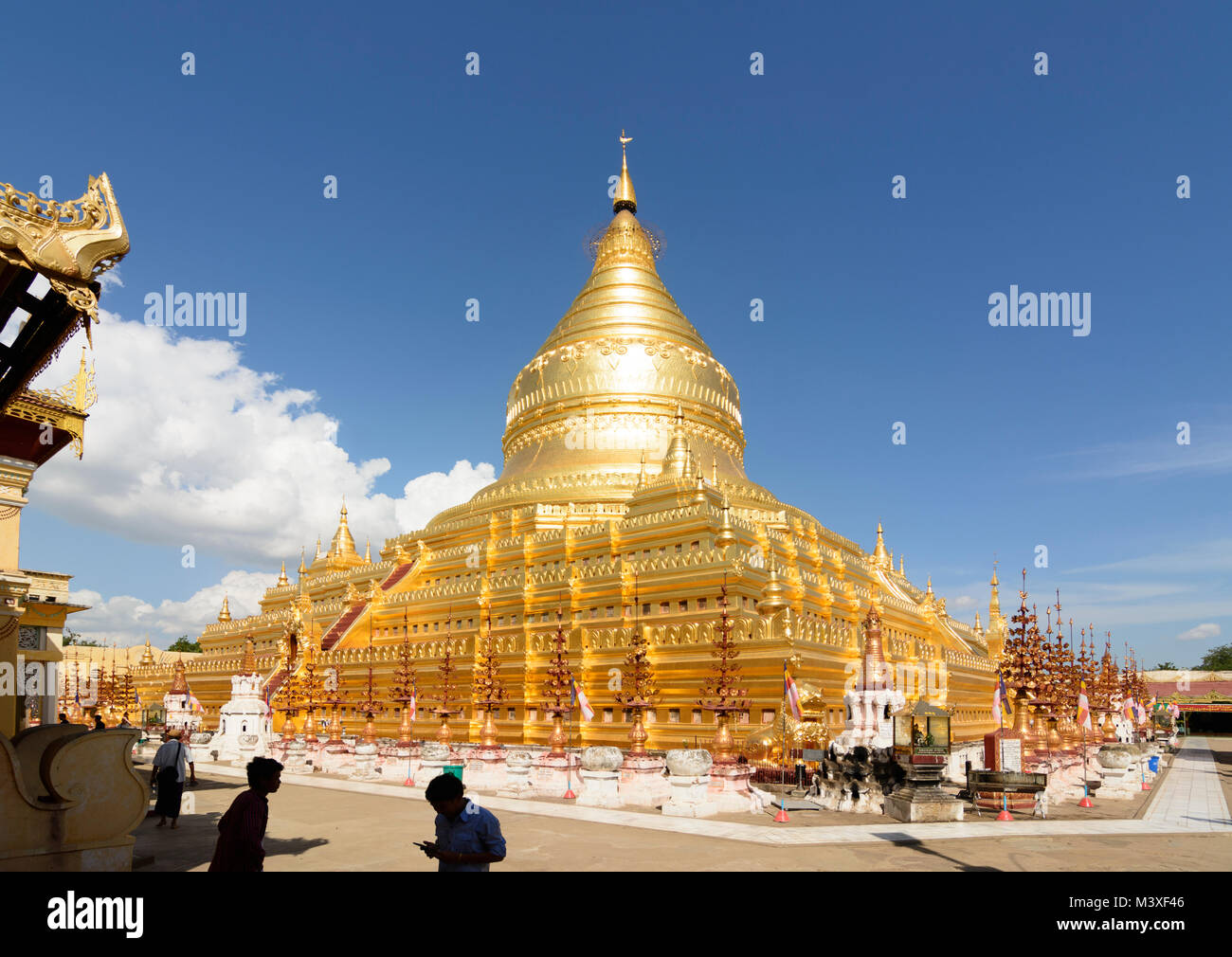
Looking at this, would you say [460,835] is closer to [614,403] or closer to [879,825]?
[879,825]

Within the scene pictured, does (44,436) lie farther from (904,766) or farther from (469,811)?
(904,766)

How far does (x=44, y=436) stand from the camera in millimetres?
19359

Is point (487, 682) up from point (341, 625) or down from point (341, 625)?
down

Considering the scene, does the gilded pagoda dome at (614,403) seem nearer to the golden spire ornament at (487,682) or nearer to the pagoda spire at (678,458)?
the pagoda spire at (678,458)

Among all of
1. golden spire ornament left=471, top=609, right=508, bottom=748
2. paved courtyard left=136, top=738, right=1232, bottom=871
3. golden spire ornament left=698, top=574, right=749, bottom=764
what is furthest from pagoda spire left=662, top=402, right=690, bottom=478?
paved courtyard left=136, top=738, right=1232, bottom=871

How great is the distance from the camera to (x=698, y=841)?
14.6 m

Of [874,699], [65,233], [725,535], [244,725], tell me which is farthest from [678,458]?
[65,233]

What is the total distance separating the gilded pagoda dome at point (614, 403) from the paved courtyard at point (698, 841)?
75.9ft

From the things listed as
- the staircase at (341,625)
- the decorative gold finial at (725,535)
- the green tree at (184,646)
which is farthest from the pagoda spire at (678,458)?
the green tree at (184,646)

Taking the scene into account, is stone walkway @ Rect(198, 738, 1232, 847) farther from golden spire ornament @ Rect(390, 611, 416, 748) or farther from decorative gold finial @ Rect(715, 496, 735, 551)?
decorative gold finial @ Rect(715, 496, 735, 551)

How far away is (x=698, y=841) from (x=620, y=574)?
17.6 m
